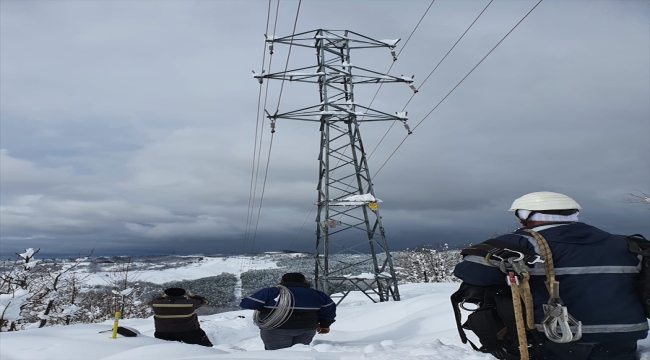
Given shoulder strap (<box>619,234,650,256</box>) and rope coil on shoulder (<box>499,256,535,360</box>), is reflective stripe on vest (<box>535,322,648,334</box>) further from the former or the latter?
shoulder strap (<box>619,234,650,256</box>)

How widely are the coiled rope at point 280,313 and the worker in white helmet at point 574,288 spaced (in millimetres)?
3983

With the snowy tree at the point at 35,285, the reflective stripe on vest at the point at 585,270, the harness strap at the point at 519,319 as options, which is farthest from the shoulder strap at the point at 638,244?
the snowy tree at the point at 35,285

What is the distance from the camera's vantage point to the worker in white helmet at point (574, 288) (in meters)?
3.05

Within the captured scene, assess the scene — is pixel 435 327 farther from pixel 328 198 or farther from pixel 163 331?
pixel 328 198

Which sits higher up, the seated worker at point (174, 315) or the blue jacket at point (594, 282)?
the blue jacket at point (594, 282)

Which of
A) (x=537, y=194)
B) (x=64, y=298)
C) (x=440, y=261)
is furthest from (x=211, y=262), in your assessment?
(x=537, y=194)

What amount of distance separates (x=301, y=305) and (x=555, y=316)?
14.6 feet

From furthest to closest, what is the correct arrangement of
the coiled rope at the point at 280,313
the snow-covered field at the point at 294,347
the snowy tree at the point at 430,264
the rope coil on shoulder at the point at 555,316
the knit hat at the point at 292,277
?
the snowy tree at the point at 430,264, the knit hat at the point at 292,277, the coiled rope at the point at 280,313, the snow-covered field at the point at 294,347, the rope coil on shoulder at the point at 555,316

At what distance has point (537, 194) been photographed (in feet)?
11.6

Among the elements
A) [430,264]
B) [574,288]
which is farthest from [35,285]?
[430,264]

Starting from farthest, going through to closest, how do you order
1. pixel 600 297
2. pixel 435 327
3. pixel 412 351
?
1. pixel 435 327
2. pixel 412 351
3. pixel 600 297

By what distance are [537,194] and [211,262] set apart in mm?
84063

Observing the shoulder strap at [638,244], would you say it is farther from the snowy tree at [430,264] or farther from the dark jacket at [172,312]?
the snowy tree at [430,264]

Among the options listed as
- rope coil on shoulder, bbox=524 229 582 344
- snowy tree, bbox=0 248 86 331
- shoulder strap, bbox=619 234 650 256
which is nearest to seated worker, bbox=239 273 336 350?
rope coil on shoulder, bbox=524 229 582 344
